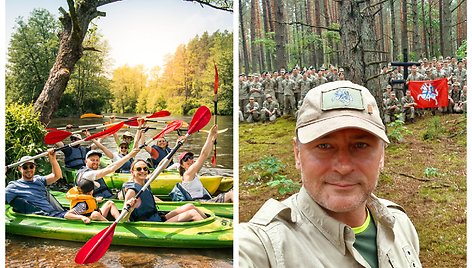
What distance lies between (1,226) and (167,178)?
0.64m

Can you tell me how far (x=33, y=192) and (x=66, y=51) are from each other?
0.57 m

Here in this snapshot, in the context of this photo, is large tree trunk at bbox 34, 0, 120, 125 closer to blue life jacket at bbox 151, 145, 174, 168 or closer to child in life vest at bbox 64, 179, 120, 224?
child in life vest at bbox 64, 179, 120, 224

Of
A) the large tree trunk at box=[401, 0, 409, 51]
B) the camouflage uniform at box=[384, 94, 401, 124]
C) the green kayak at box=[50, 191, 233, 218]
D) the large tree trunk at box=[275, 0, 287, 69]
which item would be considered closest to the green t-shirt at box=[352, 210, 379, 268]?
the green kayak at box=[50, 191, 233, 218]

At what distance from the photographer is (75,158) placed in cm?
207

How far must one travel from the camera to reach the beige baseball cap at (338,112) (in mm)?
892

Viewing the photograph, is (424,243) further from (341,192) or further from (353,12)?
(341,192)

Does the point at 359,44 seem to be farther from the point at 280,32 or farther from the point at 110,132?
the point at 110,132

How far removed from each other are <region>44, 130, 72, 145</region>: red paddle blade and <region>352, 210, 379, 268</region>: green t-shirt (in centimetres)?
142

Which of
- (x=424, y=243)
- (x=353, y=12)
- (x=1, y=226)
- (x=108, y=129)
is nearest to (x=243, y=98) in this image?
(x=353, y=12)

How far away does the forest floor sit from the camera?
9.22ft

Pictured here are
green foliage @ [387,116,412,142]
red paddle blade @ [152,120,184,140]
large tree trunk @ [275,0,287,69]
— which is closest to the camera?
red paddle blade @ [152,120,184,140]

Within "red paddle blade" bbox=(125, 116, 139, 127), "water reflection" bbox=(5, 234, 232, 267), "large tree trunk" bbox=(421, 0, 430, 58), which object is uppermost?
"large tree trunk" bbox=(421, 0, 430, 58)

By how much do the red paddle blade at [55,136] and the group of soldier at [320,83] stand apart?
1077 millimetres

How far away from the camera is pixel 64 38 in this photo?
2117 mm
